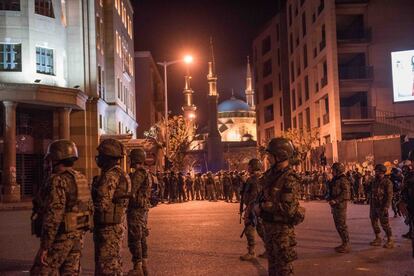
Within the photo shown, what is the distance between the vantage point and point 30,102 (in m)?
34.8

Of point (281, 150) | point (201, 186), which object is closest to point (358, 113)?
point (201, 186)

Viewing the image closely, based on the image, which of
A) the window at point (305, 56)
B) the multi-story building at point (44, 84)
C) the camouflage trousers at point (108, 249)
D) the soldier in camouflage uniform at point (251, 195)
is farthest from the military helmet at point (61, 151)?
the window at point (305, 56)

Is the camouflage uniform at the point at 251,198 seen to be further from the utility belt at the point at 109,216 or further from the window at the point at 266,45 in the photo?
the window at the point at 266,45

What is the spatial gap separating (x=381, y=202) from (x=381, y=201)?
0.03 metres

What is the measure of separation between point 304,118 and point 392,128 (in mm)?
13031

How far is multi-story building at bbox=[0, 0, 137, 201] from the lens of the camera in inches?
1350

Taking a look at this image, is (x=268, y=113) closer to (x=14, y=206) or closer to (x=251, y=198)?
(x=14, y=206)

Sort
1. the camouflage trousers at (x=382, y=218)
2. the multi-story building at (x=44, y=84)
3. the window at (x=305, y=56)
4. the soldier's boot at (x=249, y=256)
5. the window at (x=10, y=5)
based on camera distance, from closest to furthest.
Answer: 1. the soldier's boot at (x=249, y=256)
2. the camouflage trousers at (x=382, y=218)
3. the multi-story building at (x=44, y=84)
4. the window at (x=10, y=5)
5. the window at (x=305, y=56)

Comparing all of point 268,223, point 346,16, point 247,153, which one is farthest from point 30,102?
point 247,153

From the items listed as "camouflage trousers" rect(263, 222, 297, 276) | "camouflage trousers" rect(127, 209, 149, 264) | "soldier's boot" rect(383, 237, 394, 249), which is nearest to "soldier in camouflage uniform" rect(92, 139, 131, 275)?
"camouflage trousers" rect(127, 209, 149, 264)

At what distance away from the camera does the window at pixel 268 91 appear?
7438 cm

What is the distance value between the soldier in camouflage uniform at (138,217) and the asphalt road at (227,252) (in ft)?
1.93

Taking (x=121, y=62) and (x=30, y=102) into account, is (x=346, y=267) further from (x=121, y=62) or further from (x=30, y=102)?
(x=121, y=62)

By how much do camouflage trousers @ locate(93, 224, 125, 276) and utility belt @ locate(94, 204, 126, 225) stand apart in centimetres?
8
